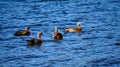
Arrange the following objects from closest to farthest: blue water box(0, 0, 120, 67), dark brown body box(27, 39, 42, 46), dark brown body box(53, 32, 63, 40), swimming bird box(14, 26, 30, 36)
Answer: blue water box(0, 0, 120, 67) → dark brown body box(27, 39, 42, 46) → dark brown body box(53, 32, 63, 40) → swimming bird box(14, 26, 30, 36)

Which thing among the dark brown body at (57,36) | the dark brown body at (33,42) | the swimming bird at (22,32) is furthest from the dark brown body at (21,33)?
the dark brown body at (33,42)

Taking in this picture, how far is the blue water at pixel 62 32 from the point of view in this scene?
95.5ft

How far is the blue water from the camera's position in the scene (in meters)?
29.1

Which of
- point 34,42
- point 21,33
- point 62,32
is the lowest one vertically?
point 62,32

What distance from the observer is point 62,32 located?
38.2 m

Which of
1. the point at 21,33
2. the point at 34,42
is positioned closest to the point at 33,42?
the point at 34,42

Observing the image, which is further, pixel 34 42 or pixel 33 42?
pixel 34 42

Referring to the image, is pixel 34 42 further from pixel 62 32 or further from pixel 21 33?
pixel 62 32

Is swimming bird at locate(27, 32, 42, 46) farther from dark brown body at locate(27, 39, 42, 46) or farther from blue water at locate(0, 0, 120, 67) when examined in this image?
blue water at locate(0, 0, 120, 67)

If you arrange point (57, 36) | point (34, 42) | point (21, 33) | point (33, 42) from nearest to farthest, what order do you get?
point (33, 42)
point (34, 42)
point (57, 36)
point (21, 33)

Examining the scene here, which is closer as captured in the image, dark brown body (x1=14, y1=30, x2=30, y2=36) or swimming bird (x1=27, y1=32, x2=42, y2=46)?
swimming bird (x1=27, y1=32, x2=42, y2=46)

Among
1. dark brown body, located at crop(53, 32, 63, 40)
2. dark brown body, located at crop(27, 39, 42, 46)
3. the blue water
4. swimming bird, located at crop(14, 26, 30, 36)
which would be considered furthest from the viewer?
swimming bird, located at crop(14, 26, 30, 36)

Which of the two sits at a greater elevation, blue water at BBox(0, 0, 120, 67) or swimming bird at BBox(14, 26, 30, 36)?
swimming bird at BBox(14, 26, 30, 36)

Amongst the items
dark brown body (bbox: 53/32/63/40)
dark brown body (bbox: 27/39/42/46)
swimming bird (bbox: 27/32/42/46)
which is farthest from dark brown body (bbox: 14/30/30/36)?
dark brown body (bbox: 27/39/42/46)
